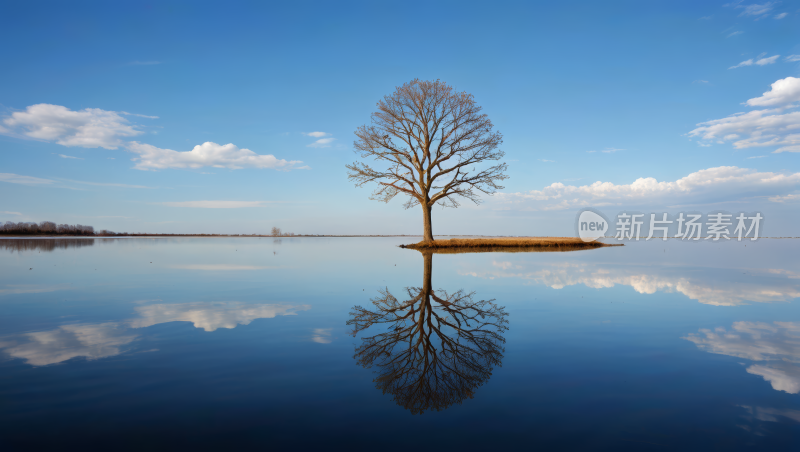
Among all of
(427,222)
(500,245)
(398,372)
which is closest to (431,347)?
(398,372)

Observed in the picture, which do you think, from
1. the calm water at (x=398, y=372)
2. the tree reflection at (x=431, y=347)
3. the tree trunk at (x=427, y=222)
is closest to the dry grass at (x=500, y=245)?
the tree trunk at (x=427, y=222)

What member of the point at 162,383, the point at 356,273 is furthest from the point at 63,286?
the point at 162,383

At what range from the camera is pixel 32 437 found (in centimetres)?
330

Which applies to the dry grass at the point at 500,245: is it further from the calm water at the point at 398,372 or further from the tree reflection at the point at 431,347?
the calm water at the point at 398,372

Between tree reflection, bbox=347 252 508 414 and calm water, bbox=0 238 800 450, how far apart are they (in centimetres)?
4

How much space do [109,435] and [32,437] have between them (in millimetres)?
627

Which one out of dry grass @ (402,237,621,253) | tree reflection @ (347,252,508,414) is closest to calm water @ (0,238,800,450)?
tree reflection @ (347,252,508,414)

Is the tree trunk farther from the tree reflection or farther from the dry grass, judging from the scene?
the tree reflection

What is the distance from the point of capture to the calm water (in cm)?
342

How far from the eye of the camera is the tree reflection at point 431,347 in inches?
172

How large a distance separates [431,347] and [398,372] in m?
1.08

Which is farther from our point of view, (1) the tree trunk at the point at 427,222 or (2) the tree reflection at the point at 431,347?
(1) the tree trunk at the point at 427,222

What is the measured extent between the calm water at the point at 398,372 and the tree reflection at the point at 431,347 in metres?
0.04

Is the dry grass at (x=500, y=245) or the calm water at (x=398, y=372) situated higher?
the dry grass at (x=500, y=245)
